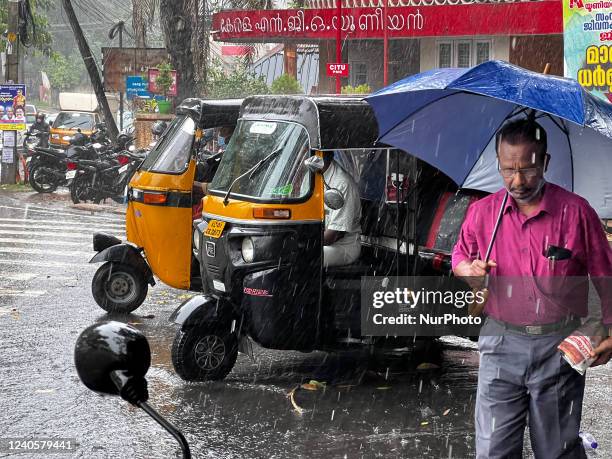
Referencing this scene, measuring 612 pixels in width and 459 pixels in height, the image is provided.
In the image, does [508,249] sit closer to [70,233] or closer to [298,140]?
[298,140]

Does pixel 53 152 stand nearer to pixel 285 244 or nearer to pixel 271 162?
pixel 271 162

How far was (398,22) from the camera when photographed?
2881 centimetres

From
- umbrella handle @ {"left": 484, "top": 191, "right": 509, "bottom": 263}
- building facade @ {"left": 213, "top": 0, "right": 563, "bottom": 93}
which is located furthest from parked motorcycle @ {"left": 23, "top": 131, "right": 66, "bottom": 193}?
umbrella handle @ {"left": 484, "top": 191, "right": 509, "bottom": 263}

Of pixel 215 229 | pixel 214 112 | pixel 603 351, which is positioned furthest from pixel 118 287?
pixel 603 351

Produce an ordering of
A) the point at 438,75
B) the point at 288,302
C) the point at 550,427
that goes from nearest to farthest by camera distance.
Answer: the point at 550,427 < the point at 438,75 < the point at 288,302

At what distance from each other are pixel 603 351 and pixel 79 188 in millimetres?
19035

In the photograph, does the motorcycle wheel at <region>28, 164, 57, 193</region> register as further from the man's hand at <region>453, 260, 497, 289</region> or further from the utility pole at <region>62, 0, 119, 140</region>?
the man's hand at <region>453, 260, 497, 289</region>

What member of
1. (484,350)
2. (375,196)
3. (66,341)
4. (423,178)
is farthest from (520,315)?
(66,341)

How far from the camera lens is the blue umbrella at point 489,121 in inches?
186

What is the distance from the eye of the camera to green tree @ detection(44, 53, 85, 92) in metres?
81.6

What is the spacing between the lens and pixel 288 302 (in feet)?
25.2

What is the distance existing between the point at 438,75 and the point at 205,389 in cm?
329

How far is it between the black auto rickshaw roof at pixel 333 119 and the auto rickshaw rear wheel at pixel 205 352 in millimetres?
1543

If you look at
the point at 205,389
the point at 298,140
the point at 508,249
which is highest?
the point at 298,140
